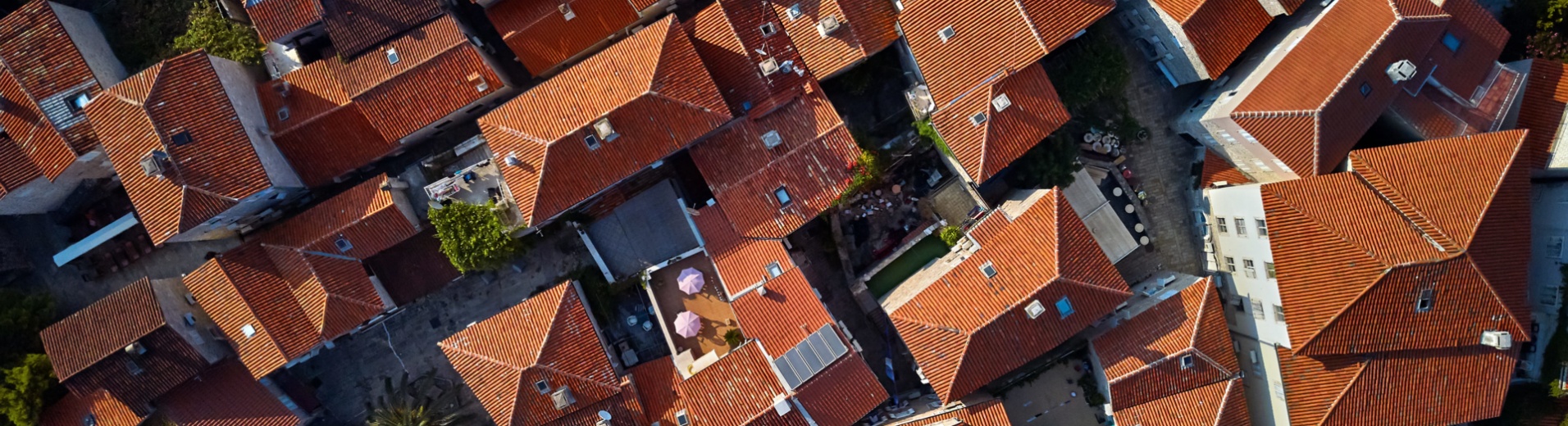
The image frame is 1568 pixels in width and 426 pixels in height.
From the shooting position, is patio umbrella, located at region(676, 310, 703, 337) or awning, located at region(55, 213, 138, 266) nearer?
patio umbrella, located at region(676, 310, 703, 337)

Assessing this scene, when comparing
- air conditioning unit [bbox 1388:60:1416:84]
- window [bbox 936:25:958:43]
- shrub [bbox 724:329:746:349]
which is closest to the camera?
air conditioning unit [bbox 1388:60:1416:84]

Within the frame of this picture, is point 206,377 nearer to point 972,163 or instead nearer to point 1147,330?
point 972,163

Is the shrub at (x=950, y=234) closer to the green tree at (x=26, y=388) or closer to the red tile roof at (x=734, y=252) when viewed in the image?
the red tile roof at (x=734, y=252)

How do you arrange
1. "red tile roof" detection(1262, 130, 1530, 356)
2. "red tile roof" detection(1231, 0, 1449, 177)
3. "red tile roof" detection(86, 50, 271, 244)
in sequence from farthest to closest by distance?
"red tile roof" detection(86, 50, 271, 244)
"red tile roof" detection(1231, 0, 1449, 177)
"red tile roof" detection(1262, 130, 1530, 356)

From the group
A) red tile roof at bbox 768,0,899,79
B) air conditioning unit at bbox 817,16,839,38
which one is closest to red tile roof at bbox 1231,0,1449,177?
red tile roof at bbox 768,0,899,79

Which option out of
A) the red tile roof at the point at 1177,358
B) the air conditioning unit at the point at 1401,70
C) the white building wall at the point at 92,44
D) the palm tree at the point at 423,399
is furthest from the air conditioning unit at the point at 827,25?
the white building wall at the point at 92,44

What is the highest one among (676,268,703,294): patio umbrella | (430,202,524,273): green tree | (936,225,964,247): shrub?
(430,202,524,273): green tree

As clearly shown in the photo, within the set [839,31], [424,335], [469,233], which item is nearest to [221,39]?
[469,233]

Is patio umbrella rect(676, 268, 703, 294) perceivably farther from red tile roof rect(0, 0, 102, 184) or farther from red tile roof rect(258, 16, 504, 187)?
red tile roof rect(0, 0, 102, 184)

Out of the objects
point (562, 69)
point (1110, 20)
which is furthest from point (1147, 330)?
point (562, 69)
